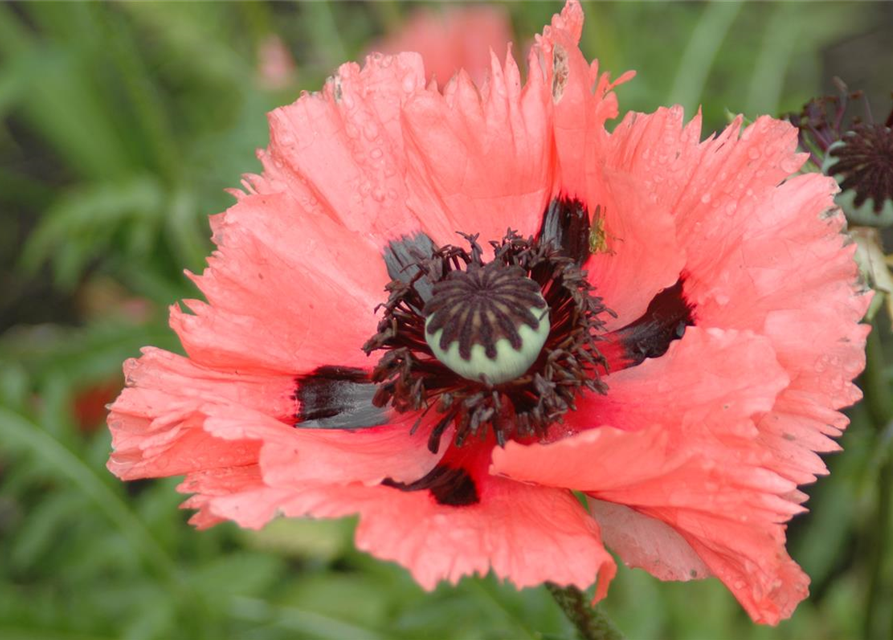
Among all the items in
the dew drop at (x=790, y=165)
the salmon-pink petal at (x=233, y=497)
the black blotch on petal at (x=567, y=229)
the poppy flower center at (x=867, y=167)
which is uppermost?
the black blotch on petal at (x=567, y=229)

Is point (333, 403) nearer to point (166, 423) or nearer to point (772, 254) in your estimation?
point (166, 423)

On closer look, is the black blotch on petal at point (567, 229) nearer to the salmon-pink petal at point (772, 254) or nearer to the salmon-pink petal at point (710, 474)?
the salmon-pink petal at point (772, 254)

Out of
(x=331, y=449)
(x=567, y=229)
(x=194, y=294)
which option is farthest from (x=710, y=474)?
(x=194, y=294)

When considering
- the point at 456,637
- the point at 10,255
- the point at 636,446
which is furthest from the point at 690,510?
the point at 10,255

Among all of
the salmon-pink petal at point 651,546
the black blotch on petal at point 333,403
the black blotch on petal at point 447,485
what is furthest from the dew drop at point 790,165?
the black blotch on petal at point 333,403

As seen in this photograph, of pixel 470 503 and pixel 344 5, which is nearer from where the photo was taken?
pixel 470 503

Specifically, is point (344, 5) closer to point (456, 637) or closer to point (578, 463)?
point (456, 637)

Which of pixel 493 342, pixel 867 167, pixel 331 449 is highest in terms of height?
pixel 867 167
